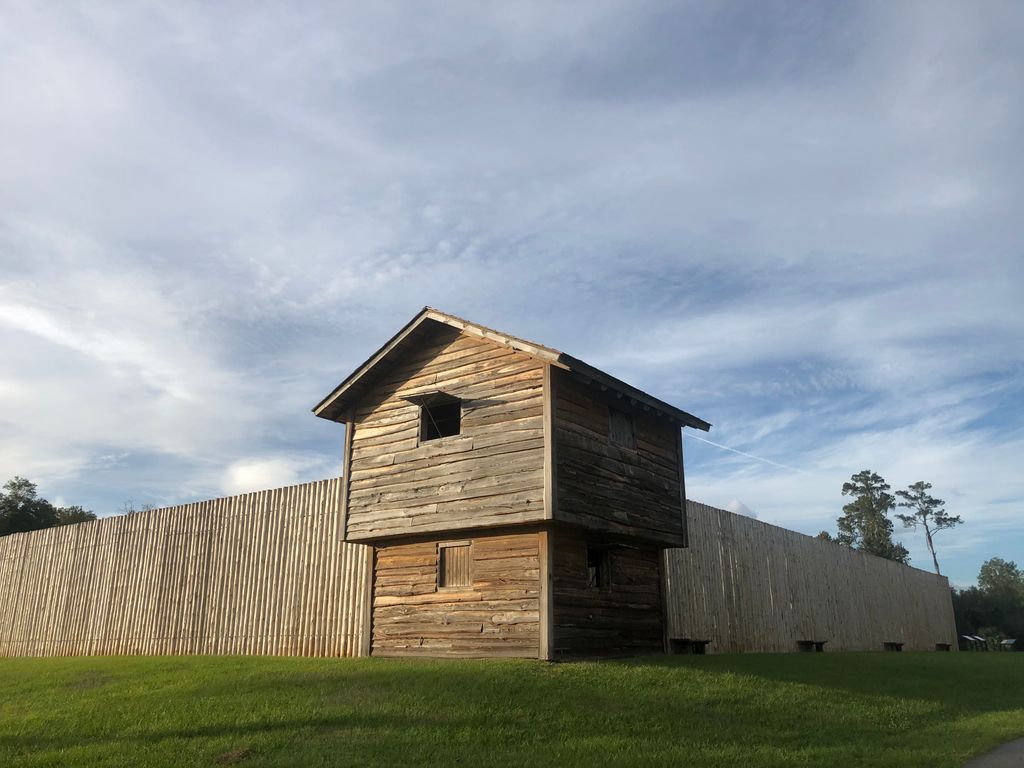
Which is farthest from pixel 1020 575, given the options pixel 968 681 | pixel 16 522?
pixel 16 522

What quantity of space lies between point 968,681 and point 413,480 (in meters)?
12.4

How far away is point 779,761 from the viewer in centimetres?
994

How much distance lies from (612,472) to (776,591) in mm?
12400

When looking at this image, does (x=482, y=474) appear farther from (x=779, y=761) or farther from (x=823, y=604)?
(x=823, y=604)

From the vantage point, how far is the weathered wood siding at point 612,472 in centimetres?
1605

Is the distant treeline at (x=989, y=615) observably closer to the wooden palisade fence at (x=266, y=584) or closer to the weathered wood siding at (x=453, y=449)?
the wooden palisade fence at (x=266, y=584)

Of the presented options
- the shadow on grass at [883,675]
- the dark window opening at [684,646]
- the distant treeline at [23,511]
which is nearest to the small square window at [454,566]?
the shadow on grass at [883,675]

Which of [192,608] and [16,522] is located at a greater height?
[16,522]

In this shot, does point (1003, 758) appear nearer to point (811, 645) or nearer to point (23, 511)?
point (811, 645)

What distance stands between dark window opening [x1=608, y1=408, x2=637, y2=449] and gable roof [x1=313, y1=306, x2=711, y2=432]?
1.49 ft

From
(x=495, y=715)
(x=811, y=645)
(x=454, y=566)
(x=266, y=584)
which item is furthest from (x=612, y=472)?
(x=811, y=645)

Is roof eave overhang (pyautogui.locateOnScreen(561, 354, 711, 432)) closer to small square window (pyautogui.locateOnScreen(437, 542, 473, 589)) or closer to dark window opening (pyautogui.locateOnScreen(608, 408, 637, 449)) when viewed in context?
dark window opening (pyautogui.locateOnScreen(608, 408, 637, 449))

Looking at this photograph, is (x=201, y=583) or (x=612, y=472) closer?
(x=612, y=472)

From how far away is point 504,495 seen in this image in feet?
52.5
